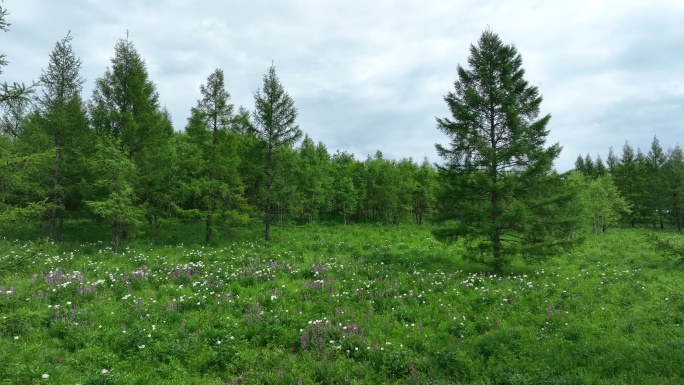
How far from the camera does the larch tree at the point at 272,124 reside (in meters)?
23.7

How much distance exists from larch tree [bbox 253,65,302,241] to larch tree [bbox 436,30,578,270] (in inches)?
458

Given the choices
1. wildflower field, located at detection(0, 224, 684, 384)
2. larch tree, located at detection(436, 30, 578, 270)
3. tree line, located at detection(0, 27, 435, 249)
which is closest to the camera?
wildflower field, located at detection(0, 224, 684, 384)

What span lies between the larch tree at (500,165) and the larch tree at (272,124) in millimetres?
11634

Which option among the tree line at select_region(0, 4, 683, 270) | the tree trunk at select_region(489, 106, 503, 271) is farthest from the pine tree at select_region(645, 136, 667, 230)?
the tree trunk at select_region(489, 106, 503, 271)

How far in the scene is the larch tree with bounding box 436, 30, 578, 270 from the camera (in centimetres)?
1456

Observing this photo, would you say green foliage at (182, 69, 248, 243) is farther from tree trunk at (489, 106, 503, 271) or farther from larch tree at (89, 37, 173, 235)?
tree trunk at (489, 106, 503, 271)

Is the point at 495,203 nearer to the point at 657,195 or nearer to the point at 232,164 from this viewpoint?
the point at 232,164

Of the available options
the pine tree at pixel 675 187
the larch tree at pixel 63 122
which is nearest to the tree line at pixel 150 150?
the larch tree at pixel 63 122

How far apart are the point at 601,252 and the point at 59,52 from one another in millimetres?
36544

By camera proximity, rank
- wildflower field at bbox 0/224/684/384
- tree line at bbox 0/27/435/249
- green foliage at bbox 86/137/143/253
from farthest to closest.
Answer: tree line at bbox 0/27/435/249
green foliage at bbox 86/137/143/253
wildflower field at bbox 0/224/684/384

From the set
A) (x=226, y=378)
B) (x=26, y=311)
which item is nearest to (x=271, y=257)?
(x=226, y=378)

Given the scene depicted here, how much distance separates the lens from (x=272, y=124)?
2367 cm

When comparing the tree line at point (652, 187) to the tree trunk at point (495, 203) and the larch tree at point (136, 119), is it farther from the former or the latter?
the larch tree at point (136, 119)

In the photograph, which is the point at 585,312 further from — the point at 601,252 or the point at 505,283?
the point at 601,252
